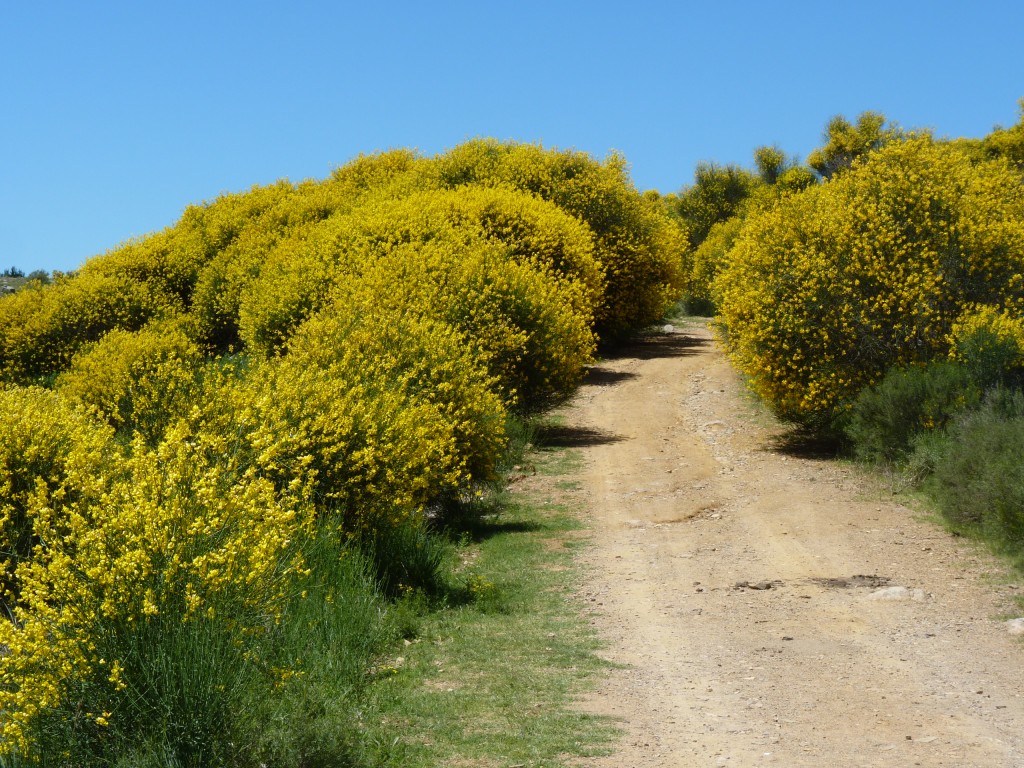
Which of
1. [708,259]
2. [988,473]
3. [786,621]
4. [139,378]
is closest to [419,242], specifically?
[139,378]

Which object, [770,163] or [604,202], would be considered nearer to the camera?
[604,202]

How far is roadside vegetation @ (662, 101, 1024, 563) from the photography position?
56.0 feet

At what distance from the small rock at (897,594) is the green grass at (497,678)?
122 inches

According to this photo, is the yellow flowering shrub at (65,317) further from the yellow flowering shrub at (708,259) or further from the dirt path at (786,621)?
the dirt path at (786,621)

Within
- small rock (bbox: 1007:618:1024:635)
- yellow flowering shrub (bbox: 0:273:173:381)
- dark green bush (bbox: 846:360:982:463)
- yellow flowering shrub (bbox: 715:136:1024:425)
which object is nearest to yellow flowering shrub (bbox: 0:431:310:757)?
small rock (bbox: 1007:618:1024:635)

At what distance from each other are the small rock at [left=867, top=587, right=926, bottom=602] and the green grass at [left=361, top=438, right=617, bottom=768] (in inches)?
122

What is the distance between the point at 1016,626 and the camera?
32.4 ft

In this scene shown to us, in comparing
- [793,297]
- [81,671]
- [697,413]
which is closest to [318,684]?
[81,671]

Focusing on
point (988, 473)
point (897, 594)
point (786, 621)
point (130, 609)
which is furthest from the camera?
point (988, 473)

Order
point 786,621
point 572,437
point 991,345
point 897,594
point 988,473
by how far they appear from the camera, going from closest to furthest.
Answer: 1. point 786,621
2. point 897,594
3. point 988,473
4. point 991,345
5. point 572,437

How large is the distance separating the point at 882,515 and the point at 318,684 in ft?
32.1

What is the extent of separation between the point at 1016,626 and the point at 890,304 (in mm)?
10013

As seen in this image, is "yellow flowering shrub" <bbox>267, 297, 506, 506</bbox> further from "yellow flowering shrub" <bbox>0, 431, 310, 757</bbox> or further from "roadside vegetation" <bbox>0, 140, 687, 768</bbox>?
"yellow flowering shrub" <bbox>0, 431, 310, 757</bbox>

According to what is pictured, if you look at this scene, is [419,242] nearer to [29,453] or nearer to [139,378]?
[139,378]
